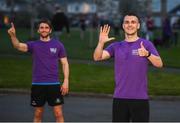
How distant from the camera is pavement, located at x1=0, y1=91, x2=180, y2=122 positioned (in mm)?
10164

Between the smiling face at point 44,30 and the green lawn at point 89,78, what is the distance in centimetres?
543

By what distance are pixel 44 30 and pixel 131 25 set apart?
207 centimetres

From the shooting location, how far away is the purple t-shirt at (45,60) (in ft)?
26.3

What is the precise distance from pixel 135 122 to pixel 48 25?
2388mm

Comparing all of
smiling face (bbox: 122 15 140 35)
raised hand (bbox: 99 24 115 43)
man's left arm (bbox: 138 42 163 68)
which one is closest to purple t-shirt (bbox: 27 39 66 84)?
raised hand (bbox: 99 24 115 43)

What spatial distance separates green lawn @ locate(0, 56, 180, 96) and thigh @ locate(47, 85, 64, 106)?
5.20 metres

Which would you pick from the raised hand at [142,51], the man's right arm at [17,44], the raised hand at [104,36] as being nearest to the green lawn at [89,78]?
the man's right arm at [17,44]

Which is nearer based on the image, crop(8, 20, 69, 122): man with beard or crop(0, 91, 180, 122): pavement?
crop(8, 20, 69, 122): man with beard

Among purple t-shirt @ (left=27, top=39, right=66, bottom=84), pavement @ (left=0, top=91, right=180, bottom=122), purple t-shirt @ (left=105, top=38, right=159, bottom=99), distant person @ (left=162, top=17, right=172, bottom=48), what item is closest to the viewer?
purple t-shirt @ (left=105, top=38, right=159, bottom=99)

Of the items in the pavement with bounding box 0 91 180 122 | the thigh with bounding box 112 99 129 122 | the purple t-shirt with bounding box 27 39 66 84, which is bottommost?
the pavement with bounding box 0 91 180 122

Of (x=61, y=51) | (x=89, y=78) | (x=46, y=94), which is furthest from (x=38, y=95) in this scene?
(x=89, y=78)

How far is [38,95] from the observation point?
8117 millimetres

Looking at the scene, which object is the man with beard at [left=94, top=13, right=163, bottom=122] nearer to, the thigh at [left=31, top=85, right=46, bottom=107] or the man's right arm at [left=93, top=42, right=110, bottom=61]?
the man's right arm at [left=93, top=42, right=110, bottom=61]

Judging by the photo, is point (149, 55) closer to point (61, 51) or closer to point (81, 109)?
point (61, 51)
